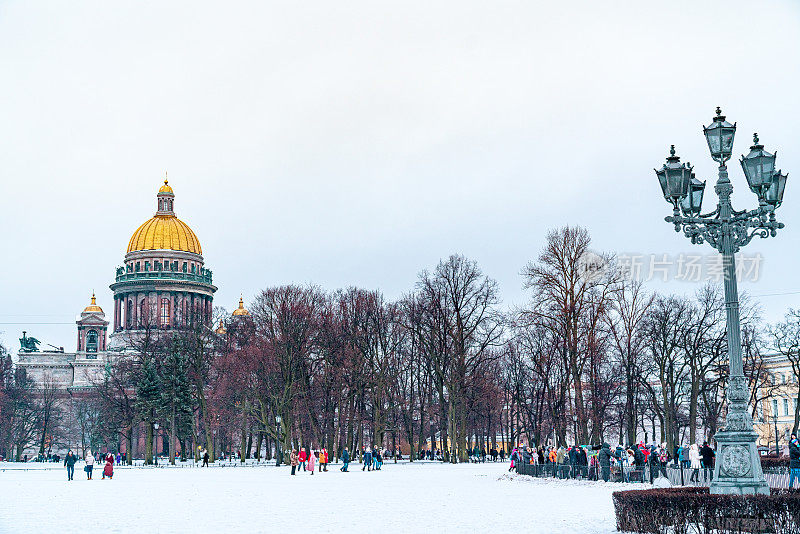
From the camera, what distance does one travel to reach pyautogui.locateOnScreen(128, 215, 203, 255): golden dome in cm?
14500

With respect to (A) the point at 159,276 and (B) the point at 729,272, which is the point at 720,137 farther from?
(A) the point at 159,276

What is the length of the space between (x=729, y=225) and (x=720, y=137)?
1638mm

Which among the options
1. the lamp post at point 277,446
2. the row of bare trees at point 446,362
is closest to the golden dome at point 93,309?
the row of bare trees at point 446,362

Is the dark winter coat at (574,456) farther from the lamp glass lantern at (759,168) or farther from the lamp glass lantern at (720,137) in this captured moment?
the lamp glass lantern at (720,137)

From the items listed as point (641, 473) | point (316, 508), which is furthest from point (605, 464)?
point (316, 508)

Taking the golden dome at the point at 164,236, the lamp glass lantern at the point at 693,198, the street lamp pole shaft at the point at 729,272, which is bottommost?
the street lamp pole shaft at the point at 729,272

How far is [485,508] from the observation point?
25281 mm

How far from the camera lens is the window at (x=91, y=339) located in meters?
162

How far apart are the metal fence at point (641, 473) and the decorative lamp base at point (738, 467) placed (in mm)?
9065

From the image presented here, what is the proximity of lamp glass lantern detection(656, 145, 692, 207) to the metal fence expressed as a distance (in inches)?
426

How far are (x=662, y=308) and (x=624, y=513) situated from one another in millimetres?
49155

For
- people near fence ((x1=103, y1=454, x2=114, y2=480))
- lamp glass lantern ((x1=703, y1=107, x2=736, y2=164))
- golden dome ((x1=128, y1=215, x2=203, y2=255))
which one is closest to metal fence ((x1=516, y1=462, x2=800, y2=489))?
lamp glass lantern ((x1=703, y1=107, x2=736, y2=164))

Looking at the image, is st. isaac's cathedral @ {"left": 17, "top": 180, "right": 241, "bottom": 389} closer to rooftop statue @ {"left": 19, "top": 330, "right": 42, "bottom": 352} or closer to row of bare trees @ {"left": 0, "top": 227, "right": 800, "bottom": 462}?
rooftop statue @ {"left": 19, "top": 330, "right": 42, "bottom": 352}

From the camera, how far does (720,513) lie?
51.3ft
